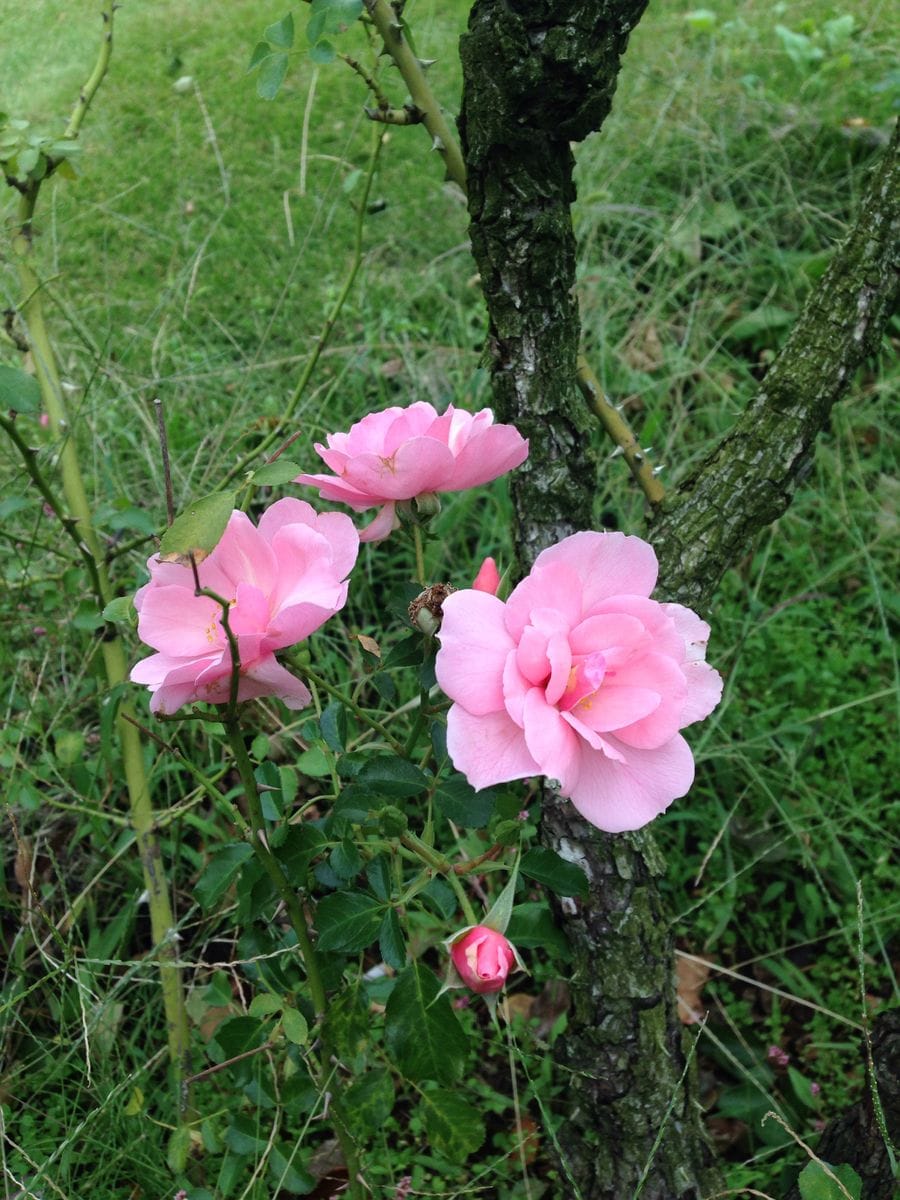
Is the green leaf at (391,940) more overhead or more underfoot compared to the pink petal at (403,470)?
more underfoot

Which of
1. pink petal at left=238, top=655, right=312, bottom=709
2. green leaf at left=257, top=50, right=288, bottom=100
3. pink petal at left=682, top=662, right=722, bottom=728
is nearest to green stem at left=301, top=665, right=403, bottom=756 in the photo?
pink petal at left=238, top=655, right=312, bottom=709

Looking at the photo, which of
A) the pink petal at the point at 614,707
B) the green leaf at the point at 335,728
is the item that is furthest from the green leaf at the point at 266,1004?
the pink petal at the point at 614,707

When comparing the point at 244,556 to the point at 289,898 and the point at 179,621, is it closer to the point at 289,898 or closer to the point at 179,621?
the point at 179,621

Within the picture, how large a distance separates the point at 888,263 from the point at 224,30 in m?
3.17

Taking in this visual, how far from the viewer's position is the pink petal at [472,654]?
696 millimetres

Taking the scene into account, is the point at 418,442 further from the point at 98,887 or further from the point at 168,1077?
the point at 98,887

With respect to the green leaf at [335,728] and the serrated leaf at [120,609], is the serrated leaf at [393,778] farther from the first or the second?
the serrated leaf at [120,609]

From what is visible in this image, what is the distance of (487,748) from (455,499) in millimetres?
1416

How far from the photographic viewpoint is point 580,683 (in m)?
0.72

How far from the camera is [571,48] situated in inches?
36.8

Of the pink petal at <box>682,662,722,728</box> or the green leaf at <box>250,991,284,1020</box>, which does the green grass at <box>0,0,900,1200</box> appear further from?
the pink petal at <box>682,662,722,728</box>

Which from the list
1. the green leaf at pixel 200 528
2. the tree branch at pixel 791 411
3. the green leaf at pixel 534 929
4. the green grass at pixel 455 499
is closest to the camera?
the green leaf at pixel 200 528

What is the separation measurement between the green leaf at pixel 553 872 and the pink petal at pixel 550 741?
22 centimetres

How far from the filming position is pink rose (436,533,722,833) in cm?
70
